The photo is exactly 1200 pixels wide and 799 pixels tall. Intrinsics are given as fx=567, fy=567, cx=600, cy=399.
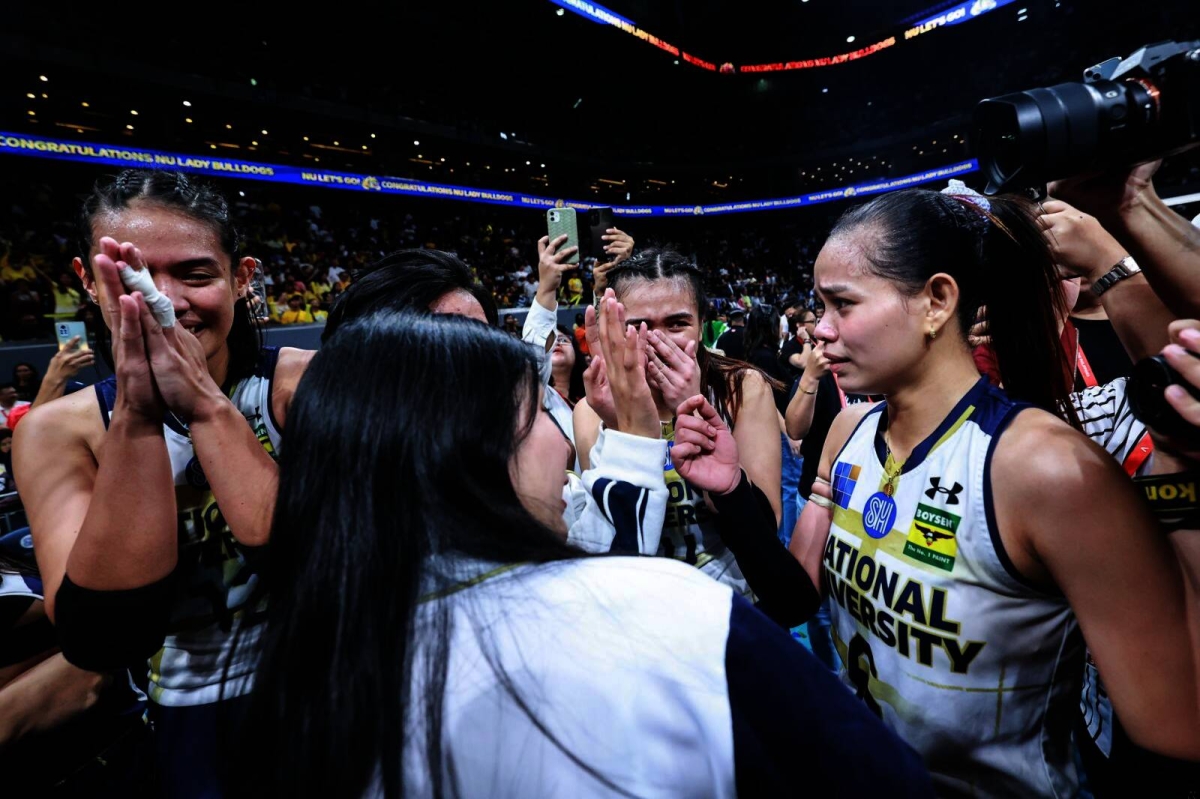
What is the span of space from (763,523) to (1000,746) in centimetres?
62

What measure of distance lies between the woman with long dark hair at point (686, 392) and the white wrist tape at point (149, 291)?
0.96m

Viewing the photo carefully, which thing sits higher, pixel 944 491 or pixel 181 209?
pixel 181 209

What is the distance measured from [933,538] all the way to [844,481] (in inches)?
13.1

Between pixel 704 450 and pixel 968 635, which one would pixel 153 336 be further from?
pixel 968 635

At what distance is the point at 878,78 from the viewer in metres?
26.5

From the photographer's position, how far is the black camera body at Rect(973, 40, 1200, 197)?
827 millimetres

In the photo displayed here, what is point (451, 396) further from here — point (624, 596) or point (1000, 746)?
point (1000, 746)

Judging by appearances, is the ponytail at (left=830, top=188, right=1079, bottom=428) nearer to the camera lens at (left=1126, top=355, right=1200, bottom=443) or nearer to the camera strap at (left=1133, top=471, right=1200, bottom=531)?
the camera strap at (left=1133, top=471, right=1200, bottom=531)

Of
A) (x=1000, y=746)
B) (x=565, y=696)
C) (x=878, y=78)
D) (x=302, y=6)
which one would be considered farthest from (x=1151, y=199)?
(x=878, y=78)

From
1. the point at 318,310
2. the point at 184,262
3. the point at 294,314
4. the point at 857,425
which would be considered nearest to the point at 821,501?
the point at 857,425

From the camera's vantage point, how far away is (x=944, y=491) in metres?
1.18

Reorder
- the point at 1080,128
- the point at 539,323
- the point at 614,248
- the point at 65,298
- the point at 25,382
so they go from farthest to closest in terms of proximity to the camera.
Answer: the point at 65,298 → the point at 25,382 → the point at 614,248 → the point at 539,323 → the point at 1080,128

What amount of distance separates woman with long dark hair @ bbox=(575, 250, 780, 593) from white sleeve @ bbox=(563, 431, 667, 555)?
0.14m

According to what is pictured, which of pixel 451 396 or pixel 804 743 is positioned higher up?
pixel 451 396
